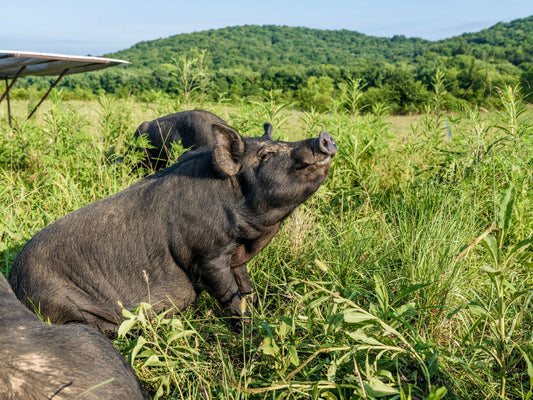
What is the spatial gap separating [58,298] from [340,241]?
6.39ft

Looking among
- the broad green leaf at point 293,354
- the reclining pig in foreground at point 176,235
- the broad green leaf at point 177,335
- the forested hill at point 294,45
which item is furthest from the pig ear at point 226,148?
the forested hill at point 294,45

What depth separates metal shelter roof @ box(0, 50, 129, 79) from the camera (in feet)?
30.5

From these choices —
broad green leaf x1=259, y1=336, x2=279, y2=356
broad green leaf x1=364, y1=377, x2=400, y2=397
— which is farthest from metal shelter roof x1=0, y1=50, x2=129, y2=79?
broad green leaf x1=364, y1=377, x2=400, y2=397

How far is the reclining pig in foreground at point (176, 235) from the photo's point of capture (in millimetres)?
2906

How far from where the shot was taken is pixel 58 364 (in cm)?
169

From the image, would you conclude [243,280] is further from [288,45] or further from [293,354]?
[288,45]

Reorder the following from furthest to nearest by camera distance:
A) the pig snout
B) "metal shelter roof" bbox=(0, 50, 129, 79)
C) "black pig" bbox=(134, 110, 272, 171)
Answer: "metal shelter roof" bbox=(0, 50, 129, 79) < "black pig" bbox=(134, 110, 272, 171) < the pig snout

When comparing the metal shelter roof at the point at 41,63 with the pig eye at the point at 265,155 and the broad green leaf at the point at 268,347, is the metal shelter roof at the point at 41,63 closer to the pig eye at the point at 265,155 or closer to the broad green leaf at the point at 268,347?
the pig eye at the point at 265,155

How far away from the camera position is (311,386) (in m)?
2.12

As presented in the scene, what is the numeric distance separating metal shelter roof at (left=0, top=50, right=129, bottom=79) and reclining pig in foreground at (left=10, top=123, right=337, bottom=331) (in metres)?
7.32

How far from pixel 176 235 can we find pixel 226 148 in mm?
616

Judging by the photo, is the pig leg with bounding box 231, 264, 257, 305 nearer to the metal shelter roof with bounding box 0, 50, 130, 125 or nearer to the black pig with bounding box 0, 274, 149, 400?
the black pig with bounding box 0, 274, 149, 400

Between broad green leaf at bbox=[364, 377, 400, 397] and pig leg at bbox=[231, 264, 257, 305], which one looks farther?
pig leg at bbox=[231, 264, 257, 305]

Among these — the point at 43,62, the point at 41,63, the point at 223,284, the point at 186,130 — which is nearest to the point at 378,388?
the point at 223,284
